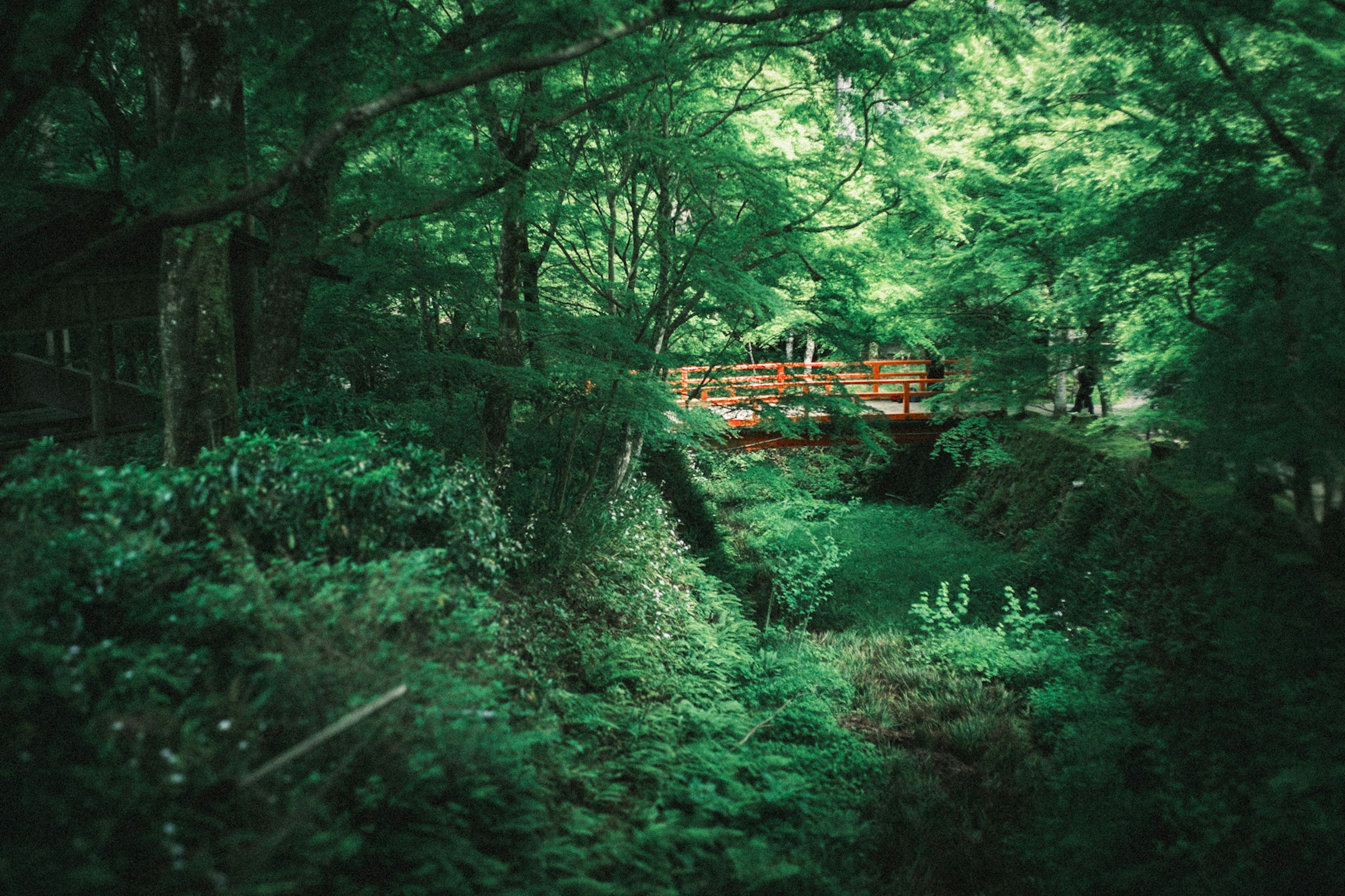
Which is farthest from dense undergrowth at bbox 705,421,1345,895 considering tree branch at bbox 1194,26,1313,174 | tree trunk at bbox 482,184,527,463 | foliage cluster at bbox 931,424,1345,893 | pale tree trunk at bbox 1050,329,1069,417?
tree trunk at bbox 482,184,527,463

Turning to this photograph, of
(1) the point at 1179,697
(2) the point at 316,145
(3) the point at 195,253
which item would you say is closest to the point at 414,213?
(3) the point at 195,253

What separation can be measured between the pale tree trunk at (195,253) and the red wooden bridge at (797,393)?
17.4 feet

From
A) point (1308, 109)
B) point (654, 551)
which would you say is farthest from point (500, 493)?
point (1308, 109)

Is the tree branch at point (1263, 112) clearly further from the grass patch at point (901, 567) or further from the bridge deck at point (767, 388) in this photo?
the grass patch at point (901, 567)

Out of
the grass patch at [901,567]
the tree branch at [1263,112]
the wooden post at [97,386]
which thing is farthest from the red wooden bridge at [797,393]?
the wooden post at [97,386]

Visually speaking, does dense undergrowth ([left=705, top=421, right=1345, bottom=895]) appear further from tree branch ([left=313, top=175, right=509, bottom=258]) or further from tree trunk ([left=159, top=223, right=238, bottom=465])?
tree trunk ([left=159, top=223, right=238, bottom=465])

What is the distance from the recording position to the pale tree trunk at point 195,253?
5977 mm

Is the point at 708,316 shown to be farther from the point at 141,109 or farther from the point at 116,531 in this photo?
the point at 141,109

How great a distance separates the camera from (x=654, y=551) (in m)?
9.43

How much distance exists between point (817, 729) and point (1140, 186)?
8169 millimetres

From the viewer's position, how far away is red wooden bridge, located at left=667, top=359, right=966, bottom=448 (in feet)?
34.9

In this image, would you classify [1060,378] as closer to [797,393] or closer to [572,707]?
[797,393]

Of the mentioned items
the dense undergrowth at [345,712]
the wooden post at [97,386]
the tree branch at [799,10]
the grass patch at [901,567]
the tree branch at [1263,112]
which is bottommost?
the grass patch at [901,567]

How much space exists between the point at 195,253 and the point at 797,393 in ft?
26.1
